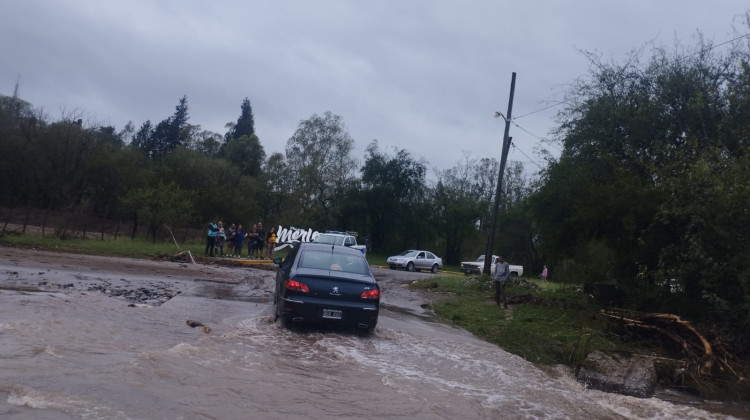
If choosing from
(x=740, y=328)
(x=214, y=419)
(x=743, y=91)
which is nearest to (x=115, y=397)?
(x=214, y=419)

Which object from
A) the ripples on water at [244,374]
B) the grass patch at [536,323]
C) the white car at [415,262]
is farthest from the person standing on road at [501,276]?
the white car at [415,262]

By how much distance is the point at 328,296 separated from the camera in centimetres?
1091

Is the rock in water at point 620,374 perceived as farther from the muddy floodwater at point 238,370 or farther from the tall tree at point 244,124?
the tall tree at point 244,124

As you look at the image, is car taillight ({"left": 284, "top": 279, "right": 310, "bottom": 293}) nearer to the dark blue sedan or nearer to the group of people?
the dark blue sedan

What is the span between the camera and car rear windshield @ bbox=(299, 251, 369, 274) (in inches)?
455

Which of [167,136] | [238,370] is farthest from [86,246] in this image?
[167,136]

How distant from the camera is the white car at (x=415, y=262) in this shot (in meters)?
41.0

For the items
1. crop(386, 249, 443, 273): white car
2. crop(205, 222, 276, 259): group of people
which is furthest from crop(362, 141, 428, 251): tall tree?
crop(205, 222, 276, 259): group of people

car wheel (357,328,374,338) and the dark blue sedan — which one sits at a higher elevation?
the dark blue sedan

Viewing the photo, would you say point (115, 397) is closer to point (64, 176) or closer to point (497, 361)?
point (497, 361)

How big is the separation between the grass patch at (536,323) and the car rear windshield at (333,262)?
317 cm

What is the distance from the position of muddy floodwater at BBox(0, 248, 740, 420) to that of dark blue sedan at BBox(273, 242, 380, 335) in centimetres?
33

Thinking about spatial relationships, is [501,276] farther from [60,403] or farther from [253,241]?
[253,241]

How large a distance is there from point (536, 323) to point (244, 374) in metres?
8.50
